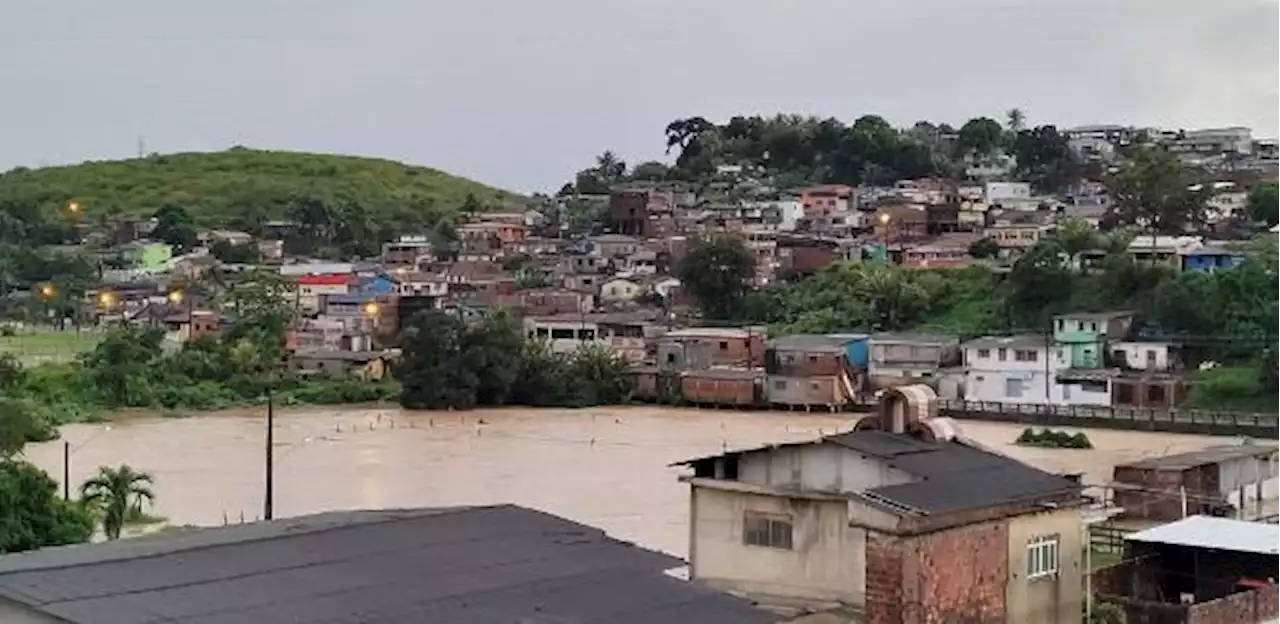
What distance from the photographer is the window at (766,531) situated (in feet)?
25.8

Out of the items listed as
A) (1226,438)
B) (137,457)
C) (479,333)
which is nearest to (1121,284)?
(1226,438)

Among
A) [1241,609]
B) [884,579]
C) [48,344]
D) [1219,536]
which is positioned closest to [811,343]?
[48,344]

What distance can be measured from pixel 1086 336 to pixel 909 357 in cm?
376

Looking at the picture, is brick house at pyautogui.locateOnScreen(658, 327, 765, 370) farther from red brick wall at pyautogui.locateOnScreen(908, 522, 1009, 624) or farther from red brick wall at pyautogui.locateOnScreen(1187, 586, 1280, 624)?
red brick wall at pyautogui.locateOnScreen(908, 522, 1009, 624)

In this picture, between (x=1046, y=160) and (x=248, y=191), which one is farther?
(x=248, y=191)

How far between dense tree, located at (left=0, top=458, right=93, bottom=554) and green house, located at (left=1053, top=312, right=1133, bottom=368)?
77.0 feet

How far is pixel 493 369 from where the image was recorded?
3619cm

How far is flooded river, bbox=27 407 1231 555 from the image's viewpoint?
22828 millimetres

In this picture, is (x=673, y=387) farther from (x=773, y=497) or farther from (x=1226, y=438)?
(x=773, y=497)

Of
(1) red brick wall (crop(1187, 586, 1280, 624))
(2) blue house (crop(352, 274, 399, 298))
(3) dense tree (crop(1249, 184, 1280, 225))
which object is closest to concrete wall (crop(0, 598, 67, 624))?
(1) red brick wall (crop(1187, 586, 1280, 624))

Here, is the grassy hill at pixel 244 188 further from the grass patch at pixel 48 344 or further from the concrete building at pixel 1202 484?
the concrete building at pixel 1202 484

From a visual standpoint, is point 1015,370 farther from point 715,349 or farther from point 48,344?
point 48,344

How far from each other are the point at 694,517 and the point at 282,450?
22.0m

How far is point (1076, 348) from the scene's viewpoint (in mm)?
34312
